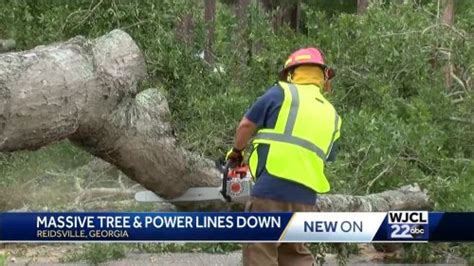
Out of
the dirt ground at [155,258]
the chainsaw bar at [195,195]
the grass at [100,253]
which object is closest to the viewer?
the chainsaw bar at [195,195]

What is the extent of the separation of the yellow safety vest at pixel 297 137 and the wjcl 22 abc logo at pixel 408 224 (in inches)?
21.5

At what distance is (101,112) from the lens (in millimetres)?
4598

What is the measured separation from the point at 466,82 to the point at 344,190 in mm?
1915

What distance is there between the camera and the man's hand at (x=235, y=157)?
4.39 metres

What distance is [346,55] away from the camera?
6.81 metres

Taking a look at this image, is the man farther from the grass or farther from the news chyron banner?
the grass

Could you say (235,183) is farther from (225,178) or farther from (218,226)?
(218,226)

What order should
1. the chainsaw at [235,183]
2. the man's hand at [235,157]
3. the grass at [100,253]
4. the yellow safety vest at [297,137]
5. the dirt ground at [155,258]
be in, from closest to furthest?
1. the yellow safety vest at [297,137]
2. the man's hand at [235,157]
3. the chainsaw at [235,183]
4. the grass at [100,253]
5. the dirt ground at [155,258]

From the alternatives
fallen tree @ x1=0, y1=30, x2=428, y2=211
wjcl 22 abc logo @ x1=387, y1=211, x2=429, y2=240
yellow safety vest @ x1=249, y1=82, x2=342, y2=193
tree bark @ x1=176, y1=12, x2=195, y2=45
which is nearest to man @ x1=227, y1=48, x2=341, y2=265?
yellow safety vest @ x1=249, y1=82, x2=342, y2=193

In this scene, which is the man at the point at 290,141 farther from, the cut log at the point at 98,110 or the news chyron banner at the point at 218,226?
the cut log at the point at 98,110

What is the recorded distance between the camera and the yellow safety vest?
4070mm

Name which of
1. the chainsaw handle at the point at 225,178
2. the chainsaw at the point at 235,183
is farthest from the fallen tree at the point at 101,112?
the chainsaw handle at the point at 225,178

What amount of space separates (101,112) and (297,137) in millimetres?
1140

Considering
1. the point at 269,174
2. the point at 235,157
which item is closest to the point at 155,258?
the point at 235,157
